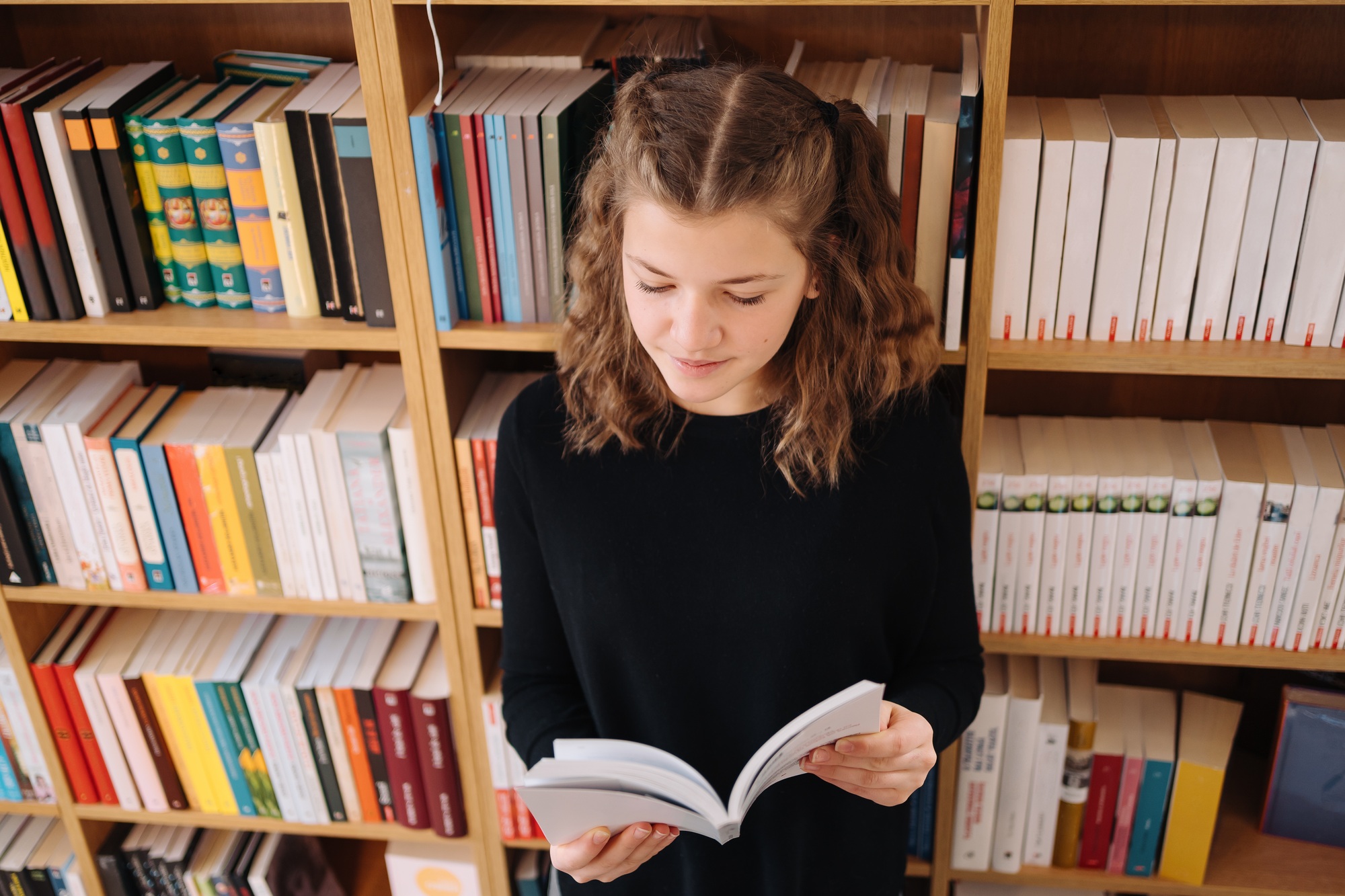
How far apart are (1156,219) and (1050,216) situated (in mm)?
114

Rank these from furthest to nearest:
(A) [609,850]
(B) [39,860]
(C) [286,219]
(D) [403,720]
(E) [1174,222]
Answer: (B) [39,860] < (D) [403,720] < (C) [286,219] < (E) [1174,222] < (A) [609,850]

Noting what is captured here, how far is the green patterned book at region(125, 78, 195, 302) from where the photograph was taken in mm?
1313

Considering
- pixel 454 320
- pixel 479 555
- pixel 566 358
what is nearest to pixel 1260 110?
pixel 566 358

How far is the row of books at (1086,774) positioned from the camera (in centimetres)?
152

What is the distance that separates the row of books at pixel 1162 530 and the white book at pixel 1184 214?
0.19m

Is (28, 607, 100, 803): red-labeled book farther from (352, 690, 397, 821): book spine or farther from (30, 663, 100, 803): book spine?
(352, 690, 397, 821): book spine

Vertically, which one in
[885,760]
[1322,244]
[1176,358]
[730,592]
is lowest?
[885,760]

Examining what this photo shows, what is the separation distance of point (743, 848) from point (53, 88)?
1242 millimetres

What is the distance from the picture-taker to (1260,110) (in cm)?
123

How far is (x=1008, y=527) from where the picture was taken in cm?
138

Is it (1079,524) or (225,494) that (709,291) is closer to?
(1079,524)

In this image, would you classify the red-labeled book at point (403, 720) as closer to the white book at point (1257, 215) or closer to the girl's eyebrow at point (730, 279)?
the girl's eyebrow at point (730, 279)

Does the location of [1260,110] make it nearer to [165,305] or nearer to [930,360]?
[930,360]

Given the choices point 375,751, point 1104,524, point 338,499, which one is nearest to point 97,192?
point 338,499
